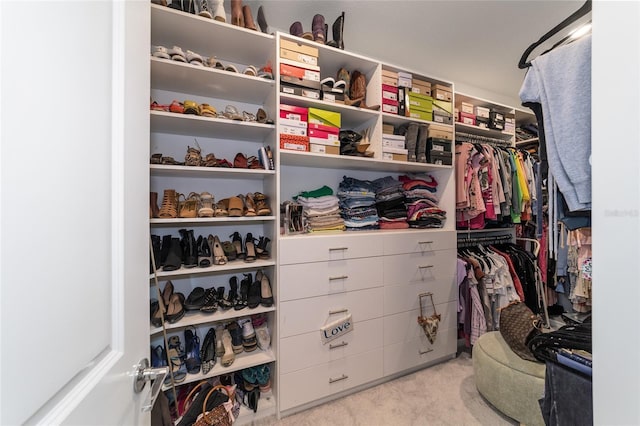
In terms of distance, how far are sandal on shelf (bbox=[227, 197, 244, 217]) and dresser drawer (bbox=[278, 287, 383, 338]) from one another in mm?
612

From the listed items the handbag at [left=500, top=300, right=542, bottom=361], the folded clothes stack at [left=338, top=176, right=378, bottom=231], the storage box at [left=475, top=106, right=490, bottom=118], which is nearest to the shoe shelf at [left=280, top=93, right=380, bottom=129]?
the folded clothes stack at [left=338, top=176, right=378, bottom=231]

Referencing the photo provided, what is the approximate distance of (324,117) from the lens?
5.56 feet

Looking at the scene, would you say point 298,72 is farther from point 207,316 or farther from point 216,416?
point 216,416

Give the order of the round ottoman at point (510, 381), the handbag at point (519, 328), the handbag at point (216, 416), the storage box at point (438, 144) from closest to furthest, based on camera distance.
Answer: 1. the handbag at point (216, 416)
2. the round ottoman at point (510, 381)
3. the handbag at point (519, 328)
4. the storage box at point (438, 144)

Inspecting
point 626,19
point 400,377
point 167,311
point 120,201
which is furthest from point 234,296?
point 626,19

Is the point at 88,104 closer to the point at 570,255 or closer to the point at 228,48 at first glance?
the point at 228,48

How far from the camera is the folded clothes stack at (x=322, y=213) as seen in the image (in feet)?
5.73

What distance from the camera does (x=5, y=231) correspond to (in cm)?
27

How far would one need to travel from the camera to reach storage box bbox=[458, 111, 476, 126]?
227 centimetres

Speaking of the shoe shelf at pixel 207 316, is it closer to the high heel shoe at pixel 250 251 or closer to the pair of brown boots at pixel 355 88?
the high heel shoe at pixel 250 251

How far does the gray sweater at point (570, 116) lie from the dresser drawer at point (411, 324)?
4.44 feet

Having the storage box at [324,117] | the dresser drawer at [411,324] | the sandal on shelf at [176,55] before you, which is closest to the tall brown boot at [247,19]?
the sandal on shelf at [176,55]

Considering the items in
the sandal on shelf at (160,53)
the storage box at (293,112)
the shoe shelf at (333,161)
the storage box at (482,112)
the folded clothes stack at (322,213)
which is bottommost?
the folded clothes stack at (322,213)

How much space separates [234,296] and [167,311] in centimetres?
36
